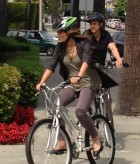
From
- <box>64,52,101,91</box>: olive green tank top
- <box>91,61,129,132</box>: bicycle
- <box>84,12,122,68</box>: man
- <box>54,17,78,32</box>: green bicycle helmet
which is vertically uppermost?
<box>54,17,78,32</box>: green bicycle helmet

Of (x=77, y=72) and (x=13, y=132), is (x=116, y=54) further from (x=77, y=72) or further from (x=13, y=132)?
(x=13, y=132)

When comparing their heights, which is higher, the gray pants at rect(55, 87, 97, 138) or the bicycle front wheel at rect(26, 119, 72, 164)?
the gray pants at rect(55, 87, 97, 138)

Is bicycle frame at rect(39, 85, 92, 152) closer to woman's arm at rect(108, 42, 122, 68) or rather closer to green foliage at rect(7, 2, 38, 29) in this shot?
woman's arm at rect(108, 42, 122, 68)

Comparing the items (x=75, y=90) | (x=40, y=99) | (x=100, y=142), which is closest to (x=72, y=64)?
(x=75, y=90)

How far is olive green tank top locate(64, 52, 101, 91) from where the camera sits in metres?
6.13

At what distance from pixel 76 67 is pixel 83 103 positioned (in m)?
0.42

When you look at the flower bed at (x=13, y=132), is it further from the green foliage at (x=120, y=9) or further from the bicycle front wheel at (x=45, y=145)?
the green foliage at (x=120, y=9)

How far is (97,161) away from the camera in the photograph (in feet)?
21.1

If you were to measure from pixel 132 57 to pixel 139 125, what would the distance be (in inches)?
47.5

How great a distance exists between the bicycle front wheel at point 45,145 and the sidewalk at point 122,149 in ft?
2.50

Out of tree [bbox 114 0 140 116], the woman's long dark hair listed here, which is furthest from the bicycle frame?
tree [bbox 114 0 140 116]

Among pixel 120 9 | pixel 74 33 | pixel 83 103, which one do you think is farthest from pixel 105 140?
pixel 120 9

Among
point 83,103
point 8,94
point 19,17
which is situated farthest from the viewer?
point 19,17

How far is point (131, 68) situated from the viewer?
9930 millimetres
